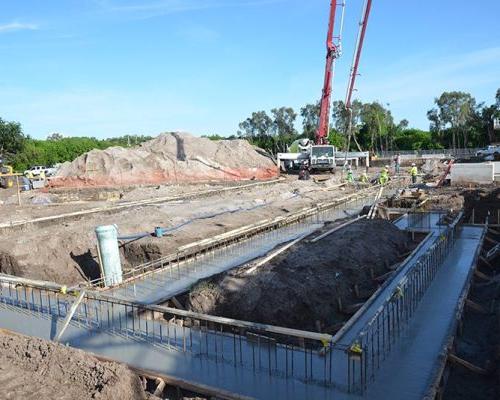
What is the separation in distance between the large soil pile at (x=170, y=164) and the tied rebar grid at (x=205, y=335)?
25.2 meters

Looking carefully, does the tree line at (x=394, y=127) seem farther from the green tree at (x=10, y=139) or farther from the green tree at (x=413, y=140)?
the green tree at (x=10, y=139)

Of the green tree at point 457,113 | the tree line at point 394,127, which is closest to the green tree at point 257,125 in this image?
the tree line at point 394,127

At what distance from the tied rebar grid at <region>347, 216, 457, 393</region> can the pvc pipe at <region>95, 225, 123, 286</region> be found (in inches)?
212

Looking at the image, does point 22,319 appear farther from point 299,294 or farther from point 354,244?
point 354,244

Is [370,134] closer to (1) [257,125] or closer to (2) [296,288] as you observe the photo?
(1) [257,125]

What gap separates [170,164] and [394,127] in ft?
151

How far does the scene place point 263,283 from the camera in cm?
815

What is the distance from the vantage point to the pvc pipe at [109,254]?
9.60m

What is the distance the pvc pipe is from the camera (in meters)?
9.60

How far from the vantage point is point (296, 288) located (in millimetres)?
8070

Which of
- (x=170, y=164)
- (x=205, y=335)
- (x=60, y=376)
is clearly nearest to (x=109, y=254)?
(x=205, y=335)

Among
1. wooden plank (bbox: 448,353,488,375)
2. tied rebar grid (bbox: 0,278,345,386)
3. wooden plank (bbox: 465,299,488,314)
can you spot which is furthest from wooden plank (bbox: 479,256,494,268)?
tied rebar grid (bbox: 0,278,345,386)

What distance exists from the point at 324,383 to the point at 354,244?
565 cm

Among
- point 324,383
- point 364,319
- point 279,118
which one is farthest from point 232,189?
point 279,118
